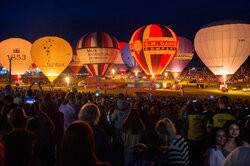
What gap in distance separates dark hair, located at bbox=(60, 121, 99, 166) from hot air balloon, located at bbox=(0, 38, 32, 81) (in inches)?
965

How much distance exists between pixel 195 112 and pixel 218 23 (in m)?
21.1

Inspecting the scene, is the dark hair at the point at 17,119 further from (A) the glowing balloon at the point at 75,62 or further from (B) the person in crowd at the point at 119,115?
(A) the glowing balloon at the point at 75,62

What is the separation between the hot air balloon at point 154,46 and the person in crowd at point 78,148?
19.3 m

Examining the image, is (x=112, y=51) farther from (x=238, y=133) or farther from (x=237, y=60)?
(x=238, y=133)

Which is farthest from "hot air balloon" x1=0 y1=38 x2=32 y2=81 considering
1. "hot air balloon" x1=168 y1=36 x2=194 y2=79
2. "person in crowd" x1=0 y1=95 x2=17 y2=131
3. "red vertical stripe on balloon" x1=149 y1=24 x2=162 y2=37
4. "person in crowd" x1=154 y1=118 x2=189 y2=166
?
"person in crowd" x1=154 y1=118 x2=189 y2=166

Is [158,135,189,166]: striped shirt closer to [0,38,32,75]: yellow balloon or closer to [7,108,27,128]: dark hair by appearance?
[7,108,27,128]: dark hair

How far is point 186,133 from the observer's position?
4984 millimetres

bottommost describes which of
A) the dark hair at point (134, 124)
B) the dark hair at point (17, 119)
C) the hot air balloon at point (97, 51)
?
the dark hair at point (134, 124)

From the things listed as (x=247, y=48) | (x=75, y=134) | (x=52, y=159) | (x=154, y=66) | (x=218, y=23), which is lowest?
(x=52, y=159)

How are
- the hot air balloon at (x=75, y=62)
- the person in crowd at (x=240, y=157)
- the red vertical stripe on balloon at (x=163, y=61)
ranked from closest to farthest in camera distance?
the person in crowd at (x=240, y=157) < the red vertical stripe on balloon at (x=163, y=61) < the hot air balloon at (x=75, y=62)

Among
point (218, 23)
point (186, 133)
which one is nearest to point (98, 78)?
point (218, 23)

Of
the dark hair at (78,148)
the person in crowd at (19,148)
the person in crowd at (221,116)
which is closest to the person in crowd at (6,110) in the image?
the person in crowd at (19,148)

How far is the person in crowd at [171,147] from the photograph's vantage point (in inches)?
109

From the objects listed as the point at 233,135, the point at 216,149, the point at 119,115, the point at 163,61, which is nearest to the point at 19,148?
the point at 119,115
